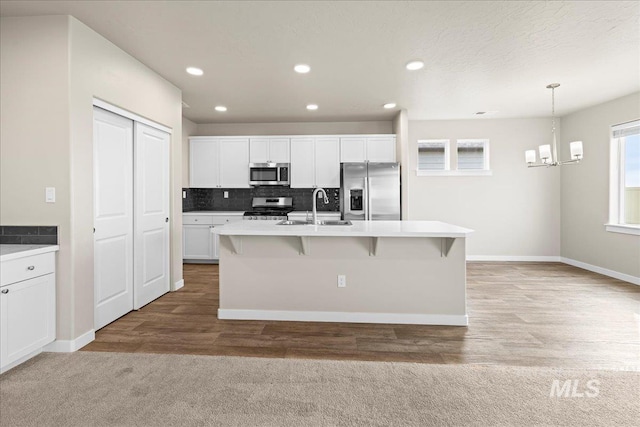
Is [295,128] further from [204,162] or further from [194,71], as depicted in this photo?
[194,71]

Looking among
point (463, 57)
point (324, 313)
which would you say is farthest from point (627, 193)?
point (324, 313)

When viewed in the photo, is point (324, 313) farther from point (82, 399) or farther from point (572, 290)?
point (572, 290)

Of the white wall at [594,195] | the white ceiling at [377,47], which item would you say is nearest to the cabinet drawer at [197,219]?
the white ceiling at [377,47]

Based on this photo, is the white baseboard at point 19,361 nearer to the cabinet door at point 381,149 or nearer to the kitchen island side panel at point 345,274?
the kitchen island side panel at point 345,274

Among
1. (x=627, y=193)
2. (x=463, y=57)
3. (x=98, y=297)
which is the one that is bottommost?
(x=98, y=297)

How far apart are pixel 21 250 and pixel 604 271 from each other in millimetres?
7066

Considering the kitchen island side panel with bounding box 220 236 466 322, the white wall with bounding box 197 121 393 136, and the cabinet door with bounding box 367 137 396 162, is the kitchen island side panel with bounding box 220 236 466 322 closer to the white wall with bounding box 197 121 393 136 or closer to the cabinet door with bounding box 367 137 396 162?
the cabinet door with bounding box 367 137 396 162

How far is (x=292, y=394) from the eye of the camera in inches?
80.6

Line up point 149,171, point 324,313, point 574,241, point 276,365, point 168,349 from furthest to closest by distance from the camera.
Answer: point 574,241
point 149,171
point 324,313
point 168,349
point 276,365

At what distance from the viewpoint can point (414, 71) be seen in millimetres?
3836

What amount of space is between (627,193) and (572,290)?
1886 millimetres

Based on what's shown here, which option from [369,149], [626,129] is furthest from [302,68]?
[626,129]

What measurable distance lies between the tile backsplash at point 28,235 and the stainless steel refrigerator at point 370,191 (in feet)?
12.5

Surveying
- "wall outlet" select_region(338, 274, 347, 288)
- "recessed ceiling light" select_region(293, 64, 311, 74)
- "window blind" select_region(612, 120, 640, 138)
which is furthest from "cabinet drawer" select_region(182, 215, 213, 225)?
"window blind" select_region(612, 120, 640, 138)
